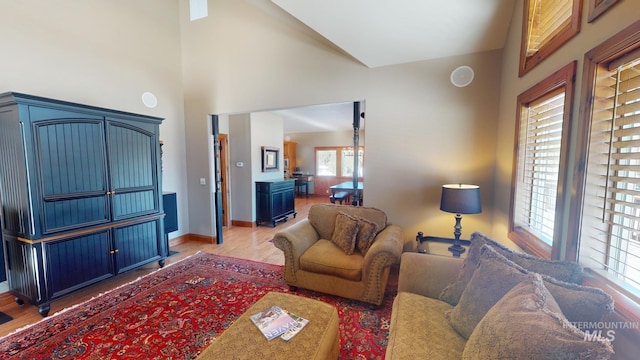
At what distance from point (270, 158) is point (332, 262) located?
12.8 ft

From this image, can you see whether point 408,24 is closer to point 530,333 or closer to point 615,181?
point 615,181

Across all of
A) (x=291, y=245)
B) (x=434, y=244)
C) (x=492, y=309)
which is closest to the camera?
(x=492, y=309)

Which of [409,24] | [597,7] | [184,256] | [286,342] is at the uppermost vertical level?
[409,24]

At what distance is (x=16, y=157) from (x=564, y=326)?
3.78 m

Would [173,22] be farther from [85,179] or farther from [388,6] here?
[388,6]

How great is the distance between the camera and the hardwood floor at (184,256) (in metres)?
2.25

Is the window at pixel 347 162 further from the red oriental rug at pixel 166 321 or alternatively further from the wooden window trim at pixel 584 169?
the wooden window trim at pixel 584 169

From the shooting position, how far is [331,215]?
9.73 ft

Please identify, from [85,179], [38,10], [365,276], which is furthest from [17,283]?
[365,276]

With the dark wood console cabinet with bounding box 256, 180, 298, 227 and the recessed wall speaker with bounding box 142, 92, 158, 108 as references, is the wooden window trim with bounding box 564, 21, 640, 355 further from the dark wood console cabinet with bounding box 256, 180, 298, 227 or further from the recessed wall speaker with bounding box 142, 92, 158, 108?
the recessed wall speaker with bounding box 142, 92, 158, 108

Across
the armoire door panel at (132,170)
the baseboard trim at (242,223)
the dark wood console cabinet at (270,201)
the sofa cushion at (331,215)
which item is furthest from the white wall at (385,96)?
the baseboard trim at (242,223)

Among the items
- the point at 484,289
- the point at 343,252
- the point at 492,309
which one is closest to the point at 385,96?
the point at 343,252

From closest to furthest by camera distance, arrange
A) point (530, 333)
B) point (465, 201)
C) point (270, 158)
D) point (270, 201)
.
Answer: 1. point (530, 333)
2. point (465, 201)
3. point (270, 201)
4. point (270, 158)

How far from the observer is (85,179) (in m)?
2.46
